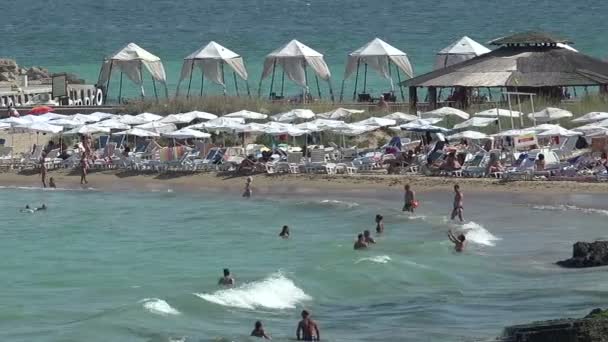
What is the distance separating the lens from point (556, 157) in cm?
3597

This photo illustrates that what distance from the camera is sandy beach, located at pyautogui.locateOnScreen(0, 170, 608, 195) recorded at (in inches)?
1344

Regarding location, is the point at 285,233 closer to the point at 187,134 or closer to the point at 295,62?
the point at 187,134

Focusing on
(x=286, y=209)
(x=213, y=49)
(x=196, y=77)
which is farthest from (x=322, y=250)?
(x=196, y=77)

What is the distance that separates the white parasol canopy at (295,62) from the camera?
48.6 metres

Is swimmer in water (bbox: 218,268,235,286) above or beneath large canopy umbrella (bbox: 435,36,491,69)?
beneath

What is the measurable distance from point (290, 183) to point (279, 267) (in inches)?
323

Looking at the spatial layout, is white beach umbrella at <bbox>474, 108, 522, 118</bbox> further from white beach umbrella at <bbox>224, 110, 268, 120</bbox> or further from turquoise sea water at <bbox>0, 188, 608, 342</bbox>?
white beach umbrella at <bbox>224, 110, 268, 120</bbox>

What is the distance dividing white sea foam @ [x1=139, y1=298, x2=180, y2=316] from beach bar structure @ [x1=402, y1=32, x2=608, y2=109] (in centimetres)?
1905

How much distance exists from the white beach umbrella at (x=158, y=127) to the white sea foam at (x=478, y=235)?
41.4ft

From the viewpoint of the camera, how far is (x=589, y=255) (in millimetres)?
26906

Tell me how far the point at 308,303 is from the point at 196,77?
2287 inches


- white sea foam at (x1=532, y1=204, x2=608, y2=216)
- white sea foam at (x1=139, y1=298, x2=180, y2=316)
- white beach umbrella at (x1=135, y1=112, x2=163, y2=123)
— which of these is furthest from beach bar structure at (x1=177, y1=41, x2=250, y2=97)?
white sea foam at (x1=139, y1=298, x2=180, y2=316)


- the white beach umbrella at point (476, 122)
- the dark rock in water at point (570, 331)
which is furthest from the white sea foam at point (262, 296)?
the white beach umbrella at point (476, 122)

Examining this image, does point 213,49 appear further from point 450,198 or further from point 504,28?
point 504,28
